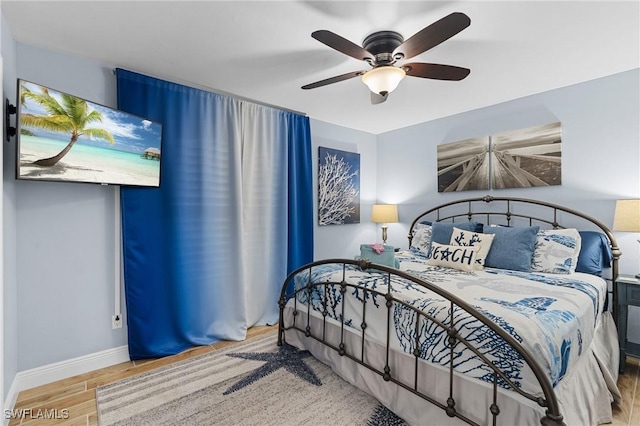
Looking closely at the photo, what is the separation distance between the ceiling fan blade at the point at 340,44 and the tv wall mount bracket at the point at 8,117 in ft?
6.38

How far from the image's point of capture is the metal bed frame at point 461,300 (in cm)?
129

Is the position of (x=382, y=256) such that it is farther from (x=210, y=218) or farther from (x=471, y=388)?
(x=210, y=218)

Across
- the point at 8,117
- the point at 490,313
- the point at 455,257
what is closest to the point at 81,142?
the point at 8,117

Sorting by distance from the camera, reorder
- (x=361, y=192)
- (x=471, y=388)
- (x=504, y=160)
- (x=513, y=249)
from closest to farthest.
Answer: (x=471, y=388)
(x=513, y=249)
(x=504, y=160)
(x=361, y=192)

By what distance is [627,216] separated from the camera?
2.42m

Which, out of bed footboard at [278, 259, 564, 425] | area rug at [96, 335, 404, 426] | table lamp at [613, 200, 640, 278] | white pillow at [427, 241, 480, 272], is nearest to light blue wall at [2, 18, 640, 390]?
table lamp at [613, 200, 640, 278]

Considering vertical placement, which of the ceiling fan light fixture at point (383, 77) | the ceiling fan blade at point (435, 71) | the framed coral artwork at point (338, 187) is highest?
the ceiling fan blade at point (435, 71)

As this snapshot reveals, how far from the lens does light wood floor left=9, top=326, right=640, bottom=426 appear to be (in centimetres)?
187

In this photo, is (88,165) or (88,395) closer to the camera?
(88,395)

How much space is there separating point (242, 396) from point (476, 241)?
233cm

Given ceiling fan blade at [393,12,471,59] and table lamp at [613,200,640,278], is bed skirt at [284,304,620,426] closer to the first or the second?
table lamp at [613,200,640,278]

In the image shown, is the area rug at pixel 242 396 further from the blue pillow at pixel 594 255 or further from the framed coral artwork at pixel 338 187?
the blue pillow at pixel 594 255

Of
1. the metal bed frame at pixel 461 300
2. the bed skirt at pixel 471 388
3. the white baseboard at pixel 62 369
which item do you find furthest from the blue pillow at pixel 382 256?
the white baseboard at pixel 62 369

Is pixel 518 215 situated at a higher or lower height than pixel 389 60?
lower
